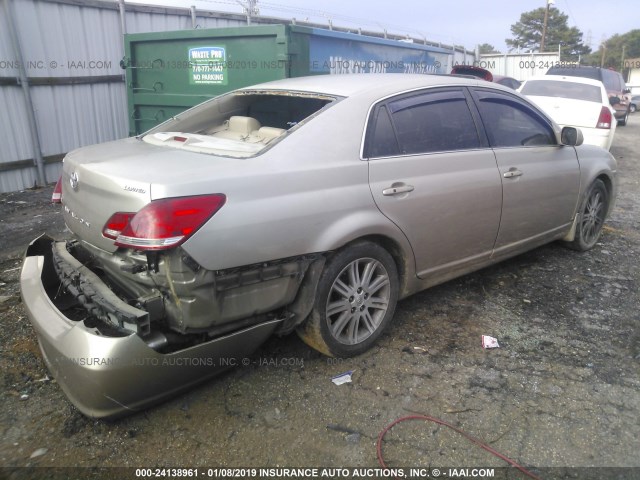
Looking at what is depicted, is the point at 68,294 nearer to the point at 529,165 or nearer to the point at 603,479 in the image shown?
the point at 603,479

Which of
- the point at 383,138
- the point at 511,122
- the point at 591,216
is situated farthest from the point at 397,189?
the point at 591,216

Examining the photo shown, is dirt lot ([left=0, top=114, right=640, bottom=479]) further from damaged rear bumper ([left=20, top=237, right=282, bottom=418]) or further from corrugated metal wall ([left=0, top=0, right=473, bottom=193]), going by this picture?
corrugated metal wall ([left=0, top=0, right=473, bottom=193])

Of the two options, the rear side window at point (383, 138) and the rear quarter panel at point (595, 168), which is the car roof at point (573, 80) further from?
the rear side window at point (383, 138)

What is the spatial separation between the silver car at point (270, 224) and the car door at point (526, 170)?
0.02 metres

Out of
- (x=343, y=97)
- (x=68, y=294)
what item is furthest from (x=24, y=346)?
(x=343, y=97)

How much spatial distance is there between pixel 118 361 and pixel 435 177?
2136 mm

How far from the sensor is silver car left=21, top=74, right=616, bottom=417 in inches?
92.8

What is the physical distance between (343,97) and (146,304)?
1.64 m

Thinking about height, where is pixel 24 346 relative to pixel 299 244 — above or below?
below

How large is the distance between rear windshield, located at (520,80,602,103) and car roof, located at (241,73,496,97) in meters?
6.86

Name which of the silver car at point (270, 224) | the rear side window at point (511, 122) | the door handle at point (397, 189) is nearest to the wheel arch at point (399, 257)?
the silver car at point (270, 224)

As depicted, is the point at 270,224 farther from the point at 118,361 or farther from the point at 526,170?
the point at 526,170

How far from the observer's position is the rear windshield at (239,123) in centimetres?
298

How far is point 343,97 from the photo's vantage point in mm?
3111
